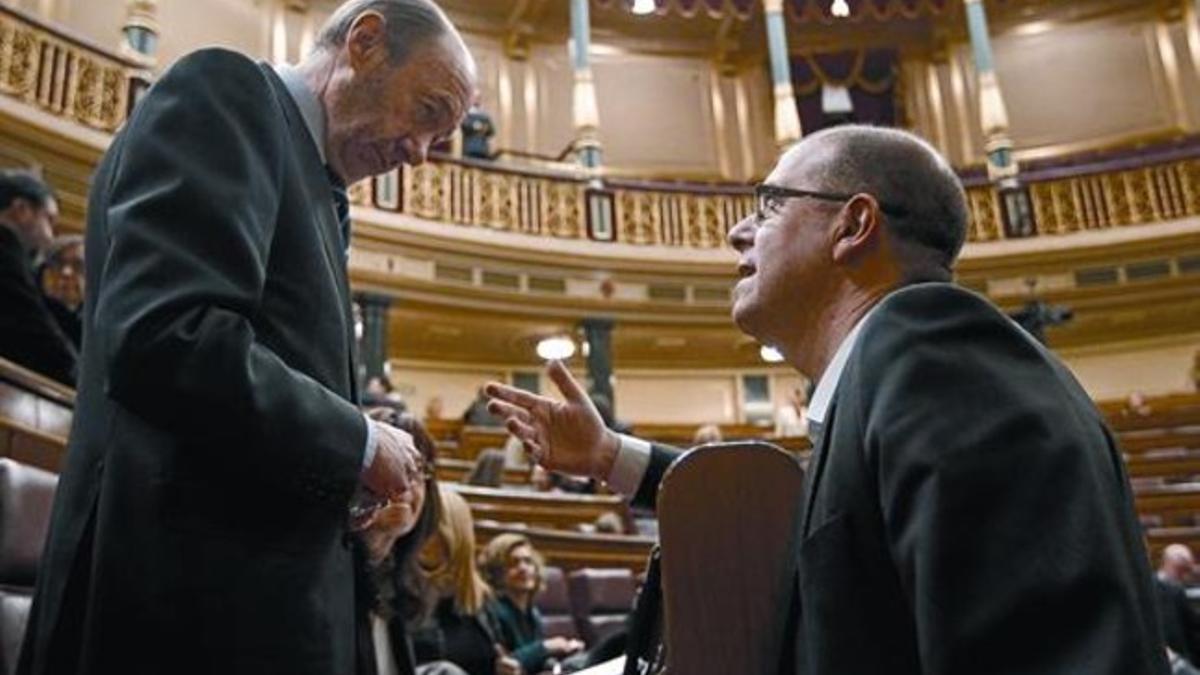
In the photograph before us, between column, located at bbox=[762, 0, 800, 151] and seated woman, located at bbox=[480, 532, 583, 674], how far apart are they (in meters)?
8.62

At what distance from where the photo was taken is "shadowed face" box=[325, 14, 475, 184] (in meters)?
1.43

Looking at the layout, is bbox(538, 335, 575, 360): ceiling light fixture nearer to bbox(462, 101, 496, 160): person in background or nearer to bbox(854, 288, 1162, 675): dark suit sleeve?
bbox(462, 101, 496, 160): person in background

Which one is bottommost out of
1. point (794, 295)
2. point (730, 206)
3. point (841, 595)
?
point (841, 595)

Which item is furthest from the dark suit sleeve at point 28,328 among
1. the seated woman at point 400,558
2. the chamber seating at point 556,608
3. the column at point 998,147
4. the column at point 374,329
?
the column at point 998,147

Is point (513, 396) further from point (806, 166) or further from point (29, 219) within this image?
point (29, 219)

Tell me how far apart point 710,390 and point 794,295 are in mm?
11484

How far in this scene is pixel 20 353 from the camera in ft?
9.39

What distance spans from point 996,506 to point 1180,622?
4.47 meters

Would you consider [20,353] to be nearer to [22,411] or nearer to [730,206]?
[22,411]

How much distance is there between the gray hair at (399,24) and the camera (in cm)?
145

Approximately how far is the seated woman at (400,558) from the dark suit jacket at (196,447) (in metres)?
0.56

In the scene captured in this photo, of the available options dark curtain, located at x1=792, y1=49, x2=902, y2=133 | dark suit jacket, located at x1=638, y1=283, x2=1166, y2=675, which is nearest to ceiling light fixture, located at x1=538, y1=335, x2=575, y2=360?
dark curtain, located at x1=792, y1=49, x2=902, y2=133

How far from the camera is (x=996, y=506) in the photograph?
843mm

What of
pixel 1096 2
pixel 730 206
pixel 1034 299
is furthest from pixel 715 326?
pixel 1096 2
